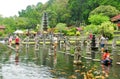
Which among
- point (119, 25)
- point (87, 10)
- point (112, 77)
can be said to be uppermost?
point (87, 10)

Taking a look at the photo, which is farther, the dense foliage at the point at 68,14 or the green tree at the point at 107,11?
the dense foliage at the point at 68,14

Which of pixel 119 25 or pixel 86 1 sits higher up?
pixel 86 1

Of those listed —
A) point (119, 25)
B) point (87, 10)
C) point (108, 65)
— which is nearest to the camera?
point (108, 65)

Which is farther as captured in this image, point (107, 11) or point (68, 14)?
point (68, 14)

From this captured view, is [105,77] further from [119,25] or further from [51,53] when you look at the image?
[119,25]

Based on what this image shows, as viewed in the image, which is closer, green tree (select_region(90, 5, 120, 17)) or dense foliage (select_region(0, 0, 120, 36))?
green tree (select_region(90, 5, 120, 17))

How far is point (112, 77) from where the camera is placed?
17750 millimetres

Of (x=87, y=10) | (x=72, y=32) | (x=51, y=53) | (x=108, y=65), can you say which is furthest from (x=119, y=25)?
(x=108, y=65)

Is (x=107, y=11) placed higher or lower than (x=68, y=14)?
lower

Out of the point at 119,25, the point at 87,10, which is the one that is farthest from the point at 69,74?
the point at 87,10

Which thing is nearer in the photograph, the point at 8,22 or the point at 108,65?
the point at 108,65

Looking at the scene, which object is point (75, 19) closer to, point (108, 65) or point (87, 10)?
point (87, 10)

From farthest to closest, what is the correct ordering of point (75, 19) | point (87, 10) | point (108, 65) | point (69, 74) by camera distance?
1. point (75, 19)
2. point (87, 10)
3. point (108, 65)
4. point (69, 74)

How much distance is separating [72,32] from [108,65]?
52234mm
